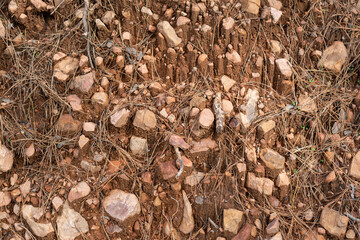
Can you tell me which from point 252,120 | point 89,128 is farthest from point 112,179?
point 252,120

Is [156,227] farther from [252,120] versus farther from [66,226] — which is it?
[252,120]

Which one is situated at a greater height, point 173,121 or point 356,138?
point 173,121

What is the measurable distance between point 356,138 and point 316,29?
84cm

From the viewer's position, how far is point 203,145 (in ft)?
7.84

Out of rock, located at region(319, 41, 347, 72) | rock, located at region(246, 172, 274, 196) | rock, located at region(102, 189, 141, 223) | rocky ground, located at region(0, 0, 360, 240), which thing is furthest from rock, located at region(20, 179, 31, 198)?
rock, located at region(319, 41, 347, 72)

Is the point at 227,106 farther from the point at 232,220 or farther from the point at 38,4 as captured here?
the point at 38,4

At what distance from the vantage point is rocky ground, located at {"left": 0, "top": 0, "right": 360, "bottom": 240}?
7.72 ft

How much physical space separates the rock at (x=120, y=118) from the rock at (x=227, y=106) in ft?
2.04

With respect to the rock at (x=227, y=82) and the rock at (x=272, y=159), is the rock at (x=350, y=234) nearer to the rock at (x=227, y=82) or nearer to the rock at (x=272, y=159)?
the rock at (x=272, y=159)

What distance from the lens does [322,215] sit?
2379mm

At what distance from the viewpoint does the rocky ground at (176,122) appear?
2.35m

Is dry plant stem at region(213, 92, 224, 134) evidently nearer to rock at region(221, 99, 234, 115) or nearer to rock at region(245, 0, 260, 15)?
rock at region(221, 99, 234, 115)

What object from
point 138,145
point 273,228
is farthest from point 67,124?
point 273,228

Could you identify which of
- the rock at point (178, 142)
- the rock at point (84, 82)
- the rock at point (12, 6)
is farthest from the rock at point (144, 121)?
the rock at point (12, 6)
